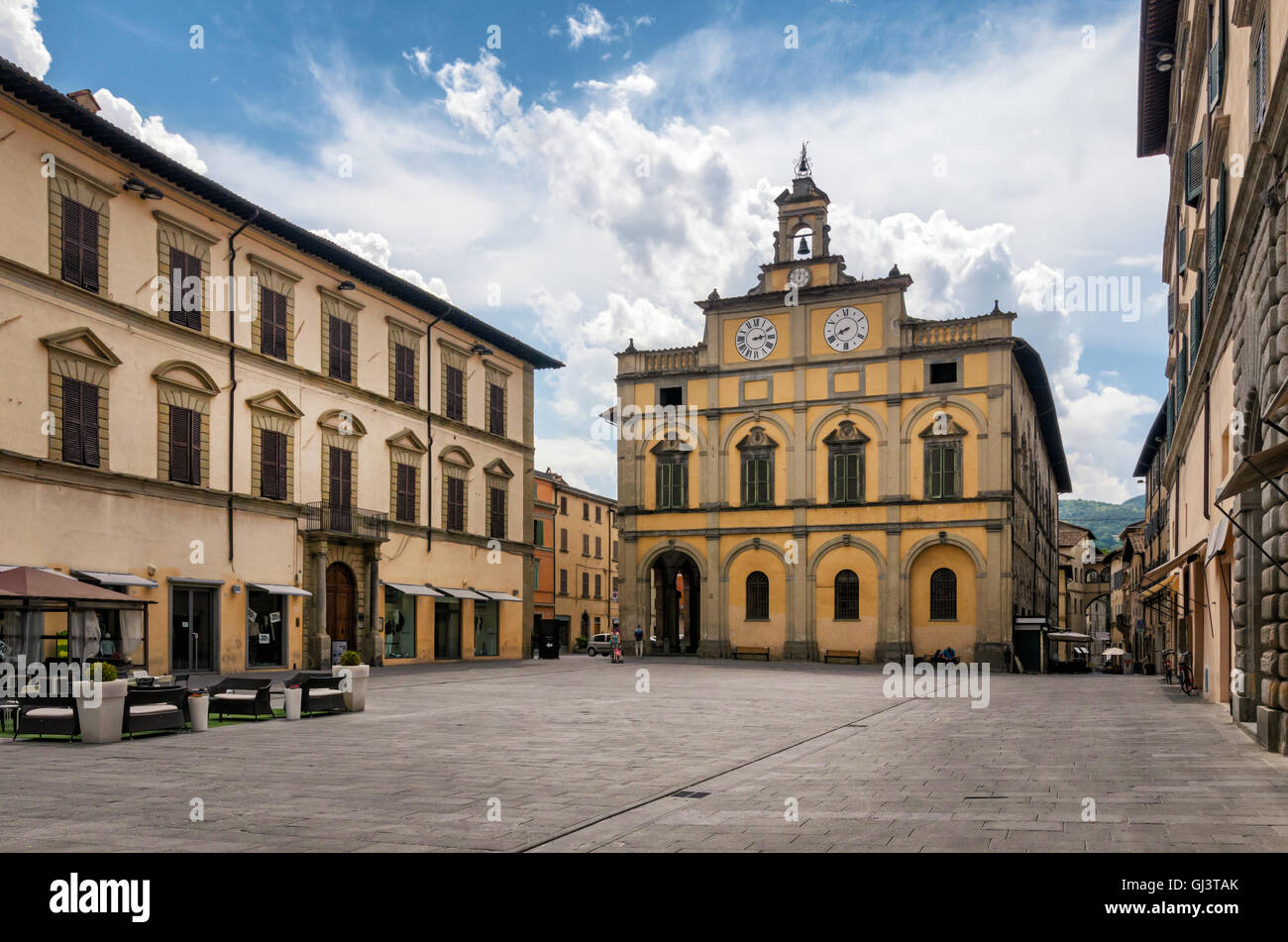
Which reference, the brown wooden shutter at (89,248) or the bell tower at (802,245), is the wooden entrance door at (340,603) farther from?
the bell tower at (802,245)

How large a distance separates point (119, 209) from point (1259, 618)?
25.6 m

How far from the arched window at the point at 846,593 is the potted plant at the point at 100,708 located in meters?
36.6

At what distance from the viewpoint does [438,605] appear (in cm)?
4038

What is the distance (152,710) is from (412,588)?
889 inches

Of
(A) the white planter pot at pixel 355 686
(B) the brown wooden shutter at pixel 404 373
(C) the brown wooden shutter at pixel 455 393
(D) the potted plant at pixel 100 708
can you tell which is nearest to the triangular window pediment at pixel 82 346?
(A) the white planter pot at pixel 355 686

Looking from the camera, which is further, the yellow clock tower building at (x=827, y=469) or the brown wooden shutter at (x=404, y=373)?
the yellow clock tower building at (x=827, y=469)

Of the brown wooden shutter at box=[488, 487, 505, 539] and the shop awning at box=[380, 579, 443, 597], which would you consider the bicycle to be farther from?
the brown wooden shutter at box=[488, 487, 505, 539]

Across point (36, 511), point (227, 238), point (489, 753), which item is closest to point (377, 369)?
point (227, 238)

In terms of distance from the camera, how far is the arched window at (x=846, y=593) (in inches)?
1881

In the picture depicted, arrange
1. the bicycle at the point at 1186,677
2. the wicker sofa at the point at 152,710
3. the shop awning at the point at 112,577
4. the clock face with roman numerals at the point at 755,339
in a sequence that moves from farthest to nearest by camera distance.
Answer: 1. the clock face with roman numerals at the point at 755,339
2. the bicycle at the point at 1186,677
3. the shop awning at the point at 112,577
4. the wicker sofa at the point at 152,710

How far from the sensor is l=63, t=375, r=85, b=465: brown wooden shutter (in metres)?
25.3

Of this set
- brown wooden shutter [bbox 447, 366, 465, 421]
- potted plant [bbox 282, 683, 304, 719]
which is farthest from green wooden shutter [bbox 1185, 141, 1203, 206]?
brown wooden shutter [bbox 447, 366, 465, 421]

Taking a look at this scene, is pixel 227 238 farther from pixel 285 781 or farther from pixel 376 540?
pixel 285 781

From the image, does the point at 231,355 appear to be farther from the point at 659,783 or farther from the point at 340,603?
the point at 659,783
